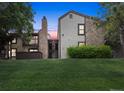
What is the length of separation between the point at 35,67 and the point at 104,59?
2.84m

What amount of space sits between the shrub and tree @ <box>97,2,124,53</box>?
434 millimetres

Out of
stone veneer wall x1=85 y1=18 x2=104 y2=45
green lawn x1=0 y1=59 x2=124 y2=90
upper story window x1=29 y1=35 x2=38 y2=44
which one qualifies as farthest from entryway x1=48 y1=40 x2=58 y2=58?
stone veneer wall x1=85 y1=18 x2=104 y2=45

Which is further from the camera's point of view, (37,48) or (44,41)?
(44,41)

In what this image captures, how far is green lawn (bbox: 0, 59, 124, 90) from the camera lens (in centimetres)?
1530

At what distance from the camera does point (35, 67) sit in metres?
18.2

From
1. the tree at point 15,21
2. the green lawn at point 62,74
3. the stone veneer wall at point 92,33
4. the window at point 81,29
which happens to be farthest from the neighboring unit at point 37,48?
the stone veneer wall at point 92,33

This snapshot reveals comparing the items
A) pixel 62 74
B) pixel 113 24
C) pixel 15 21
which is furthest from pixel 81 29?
pixel 15 21

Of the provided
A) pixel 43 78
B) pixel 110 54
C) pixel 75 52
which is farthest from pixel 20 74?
pixel 110 54

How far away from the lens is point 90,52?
731 inches

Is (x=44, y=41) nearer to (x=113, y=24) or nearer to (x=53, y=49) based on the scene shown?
(x=53, y=49)

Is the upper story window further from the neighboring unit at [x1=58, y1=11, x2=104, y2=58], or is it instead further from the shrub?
the shrub

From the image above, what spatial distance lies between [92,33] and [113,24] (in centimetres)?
100

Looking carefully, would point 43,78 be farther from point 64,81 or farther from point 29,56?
point 29,56

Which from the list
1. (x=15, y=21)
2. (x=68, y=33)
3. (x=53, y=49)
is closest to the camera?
(x=53, y=49)
